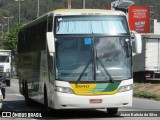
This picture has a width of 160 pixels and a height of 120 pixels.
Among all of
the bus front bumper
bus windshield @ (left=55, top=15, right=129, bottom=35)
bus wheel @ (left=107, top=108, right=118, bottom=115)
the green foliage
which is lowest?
the green foliage

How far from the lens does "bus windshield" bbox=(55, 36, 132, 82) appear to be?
52.4 ft

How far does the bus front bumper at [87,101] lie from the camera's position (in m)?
15.7

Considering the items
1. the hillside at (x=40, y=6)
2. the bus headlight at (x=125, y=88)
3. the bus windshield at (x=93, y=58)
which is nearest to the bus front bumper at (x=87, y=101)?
the bus headlight at (x=125, y=88)

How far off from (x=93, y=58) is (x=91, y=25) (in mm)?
1126

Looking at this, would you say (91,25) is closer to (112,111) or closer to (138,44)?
(138,44)

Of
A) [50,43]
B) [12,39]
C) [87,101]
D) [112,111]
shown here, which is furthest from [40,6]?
[87,101]

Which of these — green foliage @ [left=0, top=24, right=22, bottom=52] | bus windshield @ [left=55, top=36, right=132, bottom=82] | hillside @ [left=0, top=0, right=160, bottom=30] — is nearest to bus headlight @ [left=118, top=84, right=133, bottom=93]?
bus windshield @ [left=55, top=36, right=132, bottom=82]

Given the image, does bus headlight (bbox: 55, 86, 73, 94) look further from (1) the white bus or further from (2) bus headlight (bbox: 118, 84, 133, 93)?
(2) bus headlight (bbox: 118, 84, 133, 93)

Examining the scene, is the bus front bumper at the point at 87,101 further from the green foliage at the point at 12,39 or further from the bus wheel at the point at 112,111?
the green foliage at the point at 12,39

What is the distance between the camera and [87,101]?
15734 millimetres

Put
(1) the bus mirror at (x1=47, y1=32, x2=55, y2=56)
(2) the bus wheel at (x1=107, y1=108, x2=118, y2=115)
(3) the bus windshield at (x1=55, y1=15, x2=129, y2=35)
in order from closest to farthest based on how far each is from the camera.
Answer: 1. (1) the bus mirror at (x1=47, y1=32, x2=55, y2=56)
2. (3) the bus windshield at (x1=55, y1=15, x2=129, y2=35)
3. (2) the bus wheel at (x1=107, y1=108, x2=118, y2=115)

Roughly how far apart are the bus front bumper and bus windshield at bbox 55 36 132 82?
20.0 inches

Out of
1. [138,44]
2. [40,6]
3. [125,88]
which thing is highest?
[40,6]

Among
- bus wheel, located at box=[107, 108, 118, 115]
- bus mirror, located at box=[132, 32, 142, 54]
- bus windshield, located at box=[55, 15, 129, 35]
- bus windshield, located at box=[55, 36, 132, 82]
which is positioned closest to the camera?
bus windshield, located at box=[55, 36, 132, 82]
